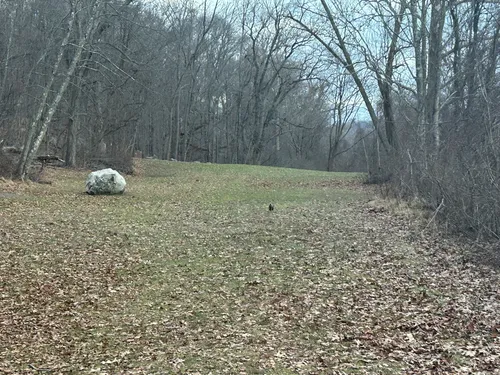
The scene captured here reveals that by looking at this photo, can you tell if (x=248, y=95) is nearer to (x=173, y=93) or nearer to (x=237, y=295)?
(x=173, y=93)

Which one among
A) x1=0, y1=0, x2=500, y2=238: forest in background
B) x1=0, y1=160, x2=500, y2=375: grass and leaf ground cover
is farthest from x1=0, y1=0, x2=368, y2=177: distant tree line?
x1=0, y1=160, x2=500, y2=375: grass and leaf ground cover

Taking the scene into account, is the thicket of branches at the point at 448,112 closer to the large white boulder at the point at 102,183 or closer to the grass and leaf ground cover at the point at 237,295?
the grass and leaf ground cover at the point at 237,295

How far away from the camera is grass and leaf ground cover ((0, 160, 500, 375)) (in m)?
4.62

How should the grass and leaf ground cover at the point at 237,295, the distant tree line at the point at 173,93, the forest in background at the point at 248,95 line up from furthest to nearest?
the distant tree line at the point at 173,93, the forest in background at the point at 248,95, the grass and leaf ground cover at the point at 237,295

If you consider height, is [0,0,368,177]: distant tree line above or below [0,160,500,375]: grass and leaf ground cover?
above

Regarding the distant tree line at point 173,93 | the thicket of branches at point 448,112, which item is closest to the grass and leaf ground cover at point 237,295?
the thicket of branches at point 448,112

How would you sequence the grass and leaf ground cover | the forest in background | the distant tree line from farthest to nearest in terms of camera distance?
the distant tree line
the forest in background
the grass and leaf ground cover

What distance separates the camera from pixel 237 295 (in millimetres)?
6496

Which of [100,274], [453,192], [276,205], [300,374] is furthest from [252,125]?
[300,374]

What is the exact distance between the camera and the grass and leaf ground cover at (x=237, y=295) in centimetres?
462

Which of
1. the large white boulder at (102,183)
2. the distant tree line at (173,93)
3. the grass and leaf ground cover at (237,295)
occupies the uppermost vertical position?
the distant tree line at (173,93)

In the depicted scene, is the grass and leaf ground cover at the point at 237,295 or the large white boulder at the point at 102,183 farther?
the large white boulder at the point at 102,183

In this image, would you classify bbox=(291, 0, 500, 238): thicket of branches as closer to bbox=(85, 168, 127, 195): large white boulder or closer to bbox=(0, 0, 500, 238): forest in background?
bbox=(0, 0, 500, 238): forest in background

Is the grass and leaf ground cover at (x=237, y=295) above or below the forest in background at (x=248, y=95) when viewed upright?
below
